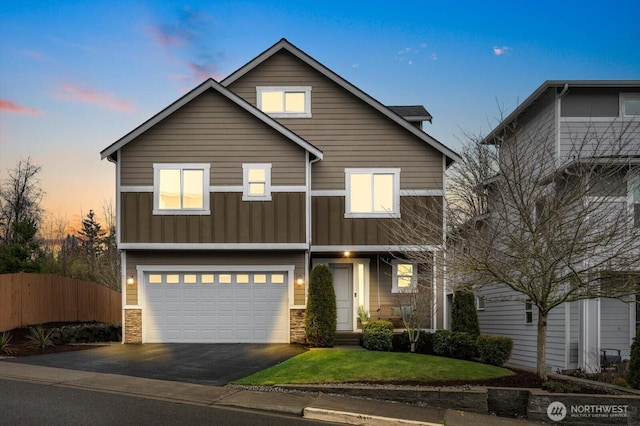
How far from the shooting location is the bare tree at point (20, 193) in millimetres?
37344

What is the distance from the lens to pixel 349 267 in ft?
71.9

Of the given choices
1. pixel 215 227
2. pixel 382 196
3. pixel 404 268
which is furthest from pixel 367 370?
pixel 382 196

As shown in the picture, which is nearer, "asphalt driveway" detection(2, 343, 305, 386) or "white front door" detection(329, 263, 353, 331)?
"asphalt driveway" detection(2, 343, 305, 386)

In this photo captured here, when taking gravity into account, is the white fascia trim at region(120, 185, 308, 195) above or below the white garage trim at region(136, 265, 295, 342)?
above

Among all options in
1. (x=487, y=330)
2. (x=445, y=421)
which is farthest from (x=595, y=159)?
(x=487, y=330)

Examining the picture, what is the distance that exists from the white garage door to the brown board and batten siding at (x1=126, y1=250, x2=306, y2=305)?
1.20 ft

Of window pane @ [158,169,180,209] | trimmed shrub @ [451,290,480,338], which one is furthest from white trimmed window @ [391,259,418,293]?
window pane @ [158,169,180,209]

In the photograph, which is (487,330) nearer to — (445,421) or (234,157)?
(234,157)

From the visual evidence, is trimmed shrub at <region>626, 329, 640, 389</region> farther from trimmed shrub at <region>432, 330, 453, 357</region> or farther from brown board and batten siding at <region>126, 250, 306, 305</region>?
brown board and batten siding at <region>126, 250, 306, 305</region>

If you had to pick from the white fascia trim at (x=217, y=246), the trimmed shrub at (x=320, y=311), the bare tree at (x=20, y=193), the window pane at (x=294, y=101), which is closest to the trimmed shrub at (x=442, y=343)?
the trimmed shrub at (x=320, y=311)

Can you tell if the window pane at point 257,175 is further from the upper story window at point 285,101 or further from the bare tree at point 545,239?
the bare tree at point 545,239

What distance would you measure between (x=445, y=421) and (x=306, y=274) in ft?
33.5

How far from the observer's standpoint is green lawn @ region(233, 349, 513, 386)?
12.6 metres

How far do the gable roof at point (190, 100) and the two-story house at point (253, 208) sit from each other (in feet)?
0.11
